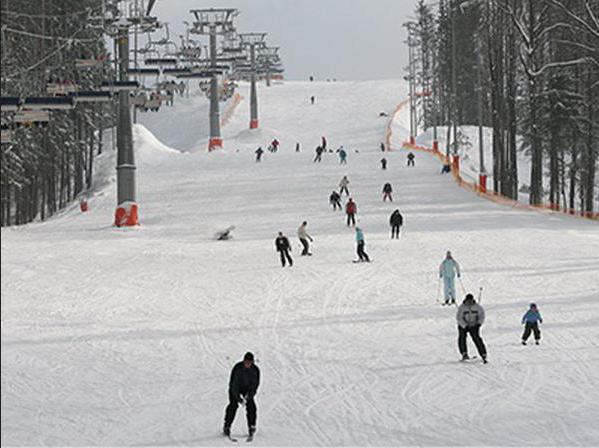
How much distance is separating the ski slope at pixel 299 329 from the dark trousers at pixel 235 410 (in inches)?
10.5

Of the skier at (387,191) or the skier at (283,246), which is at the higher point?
the skier at (387,191)

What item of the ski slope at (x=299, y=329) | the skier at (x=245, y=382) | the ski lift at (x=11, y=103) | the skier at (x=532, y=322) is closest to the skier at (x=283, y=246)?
the ski slope at (x=299, y=329)

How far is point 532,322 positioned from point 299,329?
4.46 meters

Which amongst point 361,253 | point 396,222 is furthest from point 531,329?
point 396,222

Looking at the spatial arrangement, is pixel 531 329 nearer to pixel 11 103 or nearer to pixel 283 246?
pixel 283 246

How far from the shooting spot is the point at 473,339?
1655cm

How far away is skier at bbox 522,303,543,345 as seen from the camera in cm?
1789

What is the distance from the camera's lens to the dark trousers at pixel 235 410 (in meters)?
12.4

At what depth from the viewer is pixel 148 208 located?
Result: 158ft

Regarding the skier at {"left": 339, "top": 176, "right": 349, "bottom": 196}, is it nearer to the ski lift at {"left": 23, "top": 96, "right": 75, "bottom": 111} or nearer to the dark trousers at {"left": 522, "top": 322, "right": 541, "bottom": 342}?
the ski lift at {"left": 23, "top": 96, "right": 75, "bottom": 111}

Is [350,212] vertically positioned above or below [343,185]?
below

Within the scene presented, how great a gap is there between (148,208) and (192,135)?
2882 inches

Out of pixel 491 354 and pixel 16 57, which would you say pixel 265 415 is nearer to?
pixel 491 354

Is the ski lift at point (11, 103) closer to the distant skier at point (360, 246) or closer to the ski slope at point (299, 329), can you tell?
the ski slope at point (299, 329)
